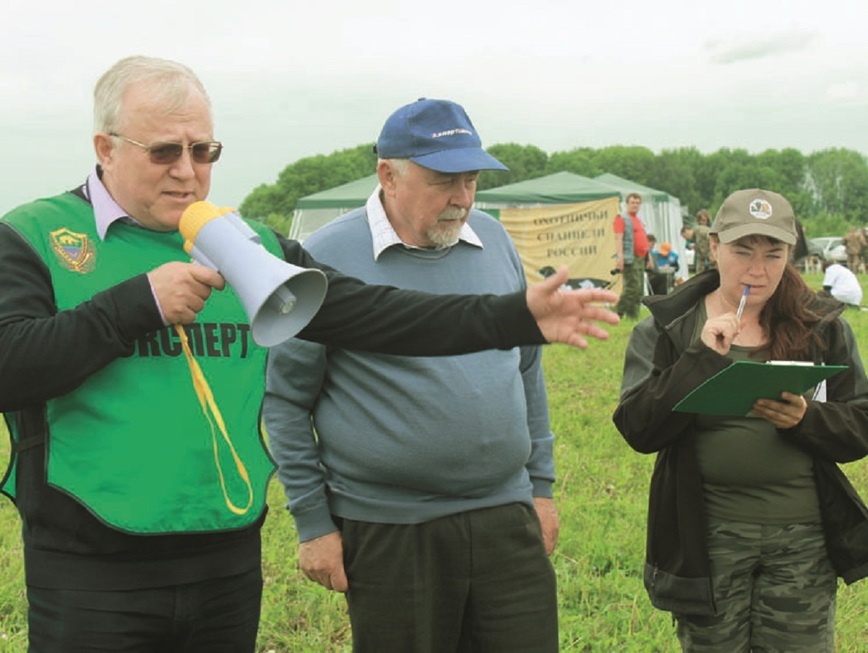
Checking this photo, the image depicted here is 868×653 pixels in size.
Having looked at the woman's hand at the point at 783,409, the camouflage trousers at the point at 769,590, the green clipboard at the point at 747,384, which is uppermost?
the green clipboard at the point at 747,384

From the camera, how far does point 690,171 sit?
102 m

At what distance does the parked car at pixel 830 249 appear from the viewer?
37.6 m

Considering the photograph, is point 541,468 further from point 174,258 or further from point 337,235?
point 174,258

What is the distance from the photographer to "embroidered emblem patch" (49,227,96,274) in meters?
2.16

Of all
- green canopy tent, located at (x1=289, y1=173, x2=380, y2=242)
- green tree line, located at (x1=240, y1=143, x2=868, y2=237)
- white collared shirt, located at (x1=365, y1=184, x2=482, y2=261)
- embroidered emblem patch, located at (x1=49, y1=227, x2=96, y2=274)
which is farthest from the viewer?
green tree line, located at (x1=240, y1=143, x2=868, y2=237)

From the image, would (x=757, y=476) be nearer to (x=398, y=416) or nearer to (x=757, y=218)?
(x=757, y=218)

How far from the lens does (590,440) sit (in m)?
7.76

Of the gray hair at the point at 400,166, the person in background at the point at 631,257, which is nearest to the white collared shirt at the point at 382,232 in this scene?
the gray hair at the point at 400,166

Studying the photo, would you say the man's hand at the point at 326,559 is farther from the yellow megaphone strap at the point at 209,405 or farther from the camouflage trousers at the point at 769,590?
the camouflage trousers at the point at 769,590

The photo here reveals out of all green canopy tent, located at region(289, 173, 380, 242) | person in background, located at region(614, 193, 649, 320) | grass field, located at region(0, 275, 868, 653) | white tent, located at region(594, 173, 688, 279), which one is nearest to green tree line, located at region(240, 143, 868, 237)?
white tent, located at region(594, 173, 688, 279)

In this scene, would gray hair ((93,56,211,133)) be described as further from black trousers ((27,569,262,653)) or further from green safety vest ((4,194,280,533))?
black trousers ((27,569,262,653))

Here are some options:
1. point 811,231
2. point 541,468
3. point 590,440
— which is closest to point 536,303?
point 541,468

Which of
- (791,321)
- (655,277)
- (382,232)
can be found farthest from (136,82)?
(655,277)

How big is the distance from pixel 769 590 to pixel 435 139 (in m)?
1.75
